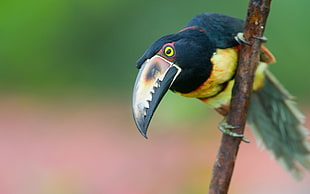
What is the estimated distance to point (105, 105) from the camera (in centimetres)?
844

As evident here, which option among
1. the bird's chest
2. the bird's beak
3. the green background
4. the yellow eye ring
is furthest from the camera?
the green background

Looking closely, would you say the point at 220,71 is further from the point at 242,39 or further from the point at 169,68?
the point at 169,68

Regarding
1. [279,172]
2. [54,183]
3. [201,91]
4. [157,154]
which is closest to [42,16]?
[157,154]

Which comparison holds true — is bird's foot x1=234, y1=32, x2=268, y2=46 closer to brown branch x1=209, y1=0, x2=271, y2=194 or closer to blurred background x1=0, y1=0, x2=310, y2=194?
brown branch x1=209, y1=0, x2=271, y2=194

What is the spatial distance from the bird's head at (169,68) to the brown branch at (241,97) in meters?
0.25

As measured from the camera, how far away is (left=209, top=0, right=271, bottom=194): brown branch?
2789 millimetres

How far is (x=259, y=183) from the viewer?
5.78 m

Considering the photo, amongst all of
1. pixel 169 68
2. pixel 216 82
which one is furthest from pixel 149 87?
pixel 216 82

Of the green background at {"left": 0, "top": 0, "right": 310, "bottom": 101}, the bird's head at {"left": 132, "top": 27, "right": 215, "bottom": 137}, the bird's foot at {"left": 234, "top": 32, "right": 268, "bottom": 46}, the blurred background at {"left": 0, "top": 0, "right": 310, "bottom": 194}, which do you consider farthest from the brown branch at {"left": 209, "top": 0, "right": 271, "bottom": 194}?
the green background at {"left": 0, "top": 0, "right": 310, "bottom": 101}

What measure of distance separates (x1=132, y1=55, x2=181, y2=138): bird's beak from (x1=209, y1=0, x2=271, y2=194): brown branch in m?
0.34

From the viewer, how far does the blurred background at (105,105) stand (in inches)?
224

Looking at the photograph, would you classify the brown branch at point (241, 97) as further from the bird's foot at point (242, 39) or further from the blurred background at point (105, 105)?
the blurred background at point (105, 105)

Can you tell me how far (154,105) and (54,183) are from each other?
2675 mm

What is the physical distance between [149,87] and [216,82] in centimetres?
57
